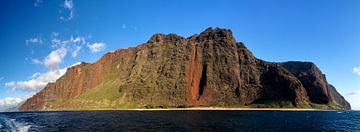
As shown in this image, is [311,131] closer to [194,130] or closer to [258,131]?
Answer: [258,131]

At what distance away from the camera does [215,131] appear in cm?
5684

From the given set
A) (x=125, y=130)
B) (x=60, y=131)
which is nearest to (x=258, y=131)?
(x=125, y=130)

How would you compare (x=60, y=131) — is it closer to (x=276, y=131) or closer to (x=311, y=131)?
(x=276, y=131)

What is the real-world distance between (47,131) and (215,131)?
34.1 meters

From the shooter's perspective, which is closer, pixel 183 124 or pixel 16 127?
pixel 183 124

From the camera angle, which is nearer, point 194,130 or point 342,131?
point 194,130

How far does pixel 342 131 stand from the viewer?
62.4m

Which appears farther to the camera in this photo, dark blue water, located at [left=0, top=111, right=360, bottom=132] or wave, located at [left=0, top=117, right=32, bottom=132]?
wave, located at [left=0, top=117, right=32, bottom=132]

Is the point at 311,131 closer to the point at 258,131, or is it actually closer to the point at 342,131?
the point at 342,131

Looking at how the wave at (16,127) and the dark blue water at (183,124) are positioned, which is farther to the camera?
the wave at (16,127)

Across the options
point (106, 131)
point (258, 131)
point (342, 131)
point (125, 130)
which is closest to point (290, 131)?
point (258, 131)

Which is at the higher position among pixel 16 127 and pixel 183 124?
pixel 16 127

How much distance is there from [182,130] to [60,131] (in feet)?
81.0

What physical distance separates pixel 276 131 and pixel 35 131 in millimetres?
49298
